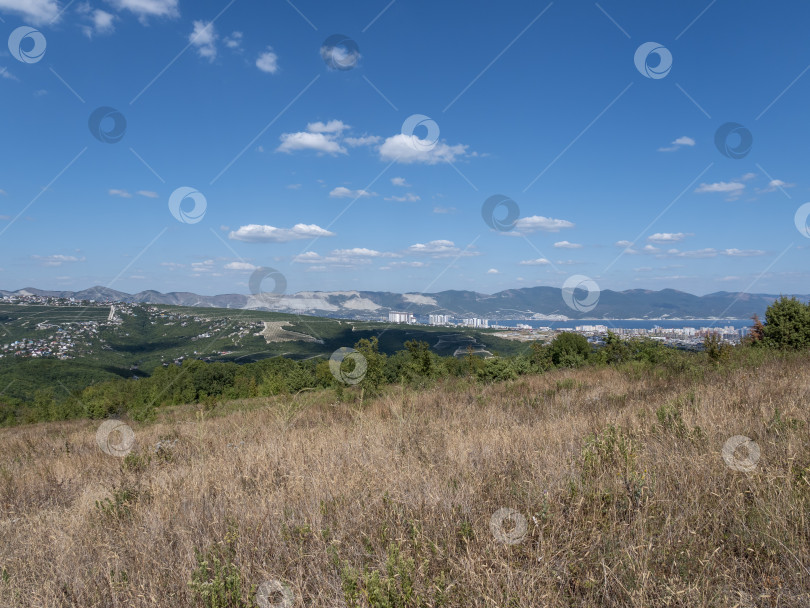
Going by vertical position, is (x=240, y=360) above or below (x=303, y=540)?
below

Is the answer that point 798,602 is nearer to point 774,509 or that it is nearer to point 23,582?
point 774,509

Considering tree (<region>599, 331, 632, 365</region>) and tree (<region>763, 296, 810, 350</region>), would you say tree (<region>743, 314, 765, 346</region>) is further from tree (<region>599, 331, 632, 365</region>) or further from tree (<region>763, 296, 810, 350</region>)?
tree (<region>599, 331, 632, 365</region>)

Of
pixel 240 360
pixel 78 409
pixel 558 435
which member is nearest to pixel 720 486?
pixel 558 435

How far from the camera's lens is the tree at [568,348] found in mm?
20125

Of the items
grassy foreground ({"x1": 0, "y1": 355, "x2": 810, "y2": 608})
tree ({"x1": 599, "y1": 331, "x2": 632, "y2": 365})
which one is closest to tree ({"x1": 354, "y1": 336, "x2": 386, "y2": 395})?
grassy foreground ({"x1": 0, "y1": 355, "x2": 810, "y2": 608})

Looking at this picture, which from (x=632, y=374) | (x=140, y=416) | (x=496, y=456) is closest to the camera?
(x=496, y=456)

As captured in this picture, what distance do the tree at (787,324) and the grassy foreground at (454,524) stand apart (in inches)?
474

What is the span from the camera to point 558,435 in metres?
4.16

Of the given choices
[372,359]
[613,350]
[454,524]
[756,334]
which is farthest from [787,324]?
[454,524]

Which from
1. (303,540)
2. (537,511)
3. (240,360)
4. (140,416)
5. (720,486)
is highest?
(720,486)

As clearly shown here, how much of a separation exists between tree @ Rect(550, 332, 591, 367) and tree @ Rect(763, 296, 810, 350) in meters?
6.93

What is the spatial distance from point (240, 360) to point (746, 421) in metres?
105

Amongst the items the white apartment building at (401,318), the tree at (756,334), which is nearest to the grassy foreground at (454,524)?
the tree at (756,334)

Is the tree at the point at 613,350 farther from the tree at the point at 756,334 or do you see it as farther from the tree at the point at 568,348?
the tree at the point at 756,334
